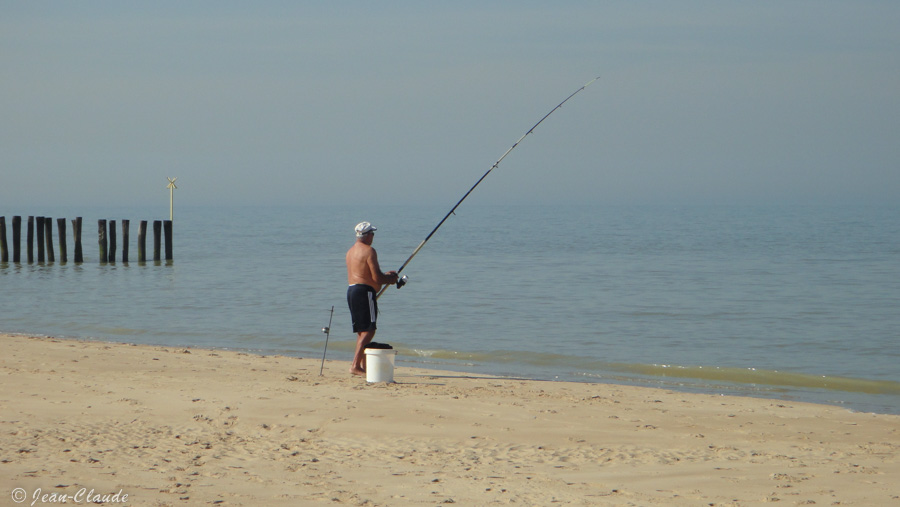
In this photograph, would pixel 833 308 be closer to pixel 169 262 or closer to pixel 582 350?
pixel 582 350

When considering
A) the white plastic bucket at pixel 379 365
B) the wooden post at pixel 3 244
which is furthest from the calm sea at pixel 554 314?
the white plastic bucket at pixel 379 365

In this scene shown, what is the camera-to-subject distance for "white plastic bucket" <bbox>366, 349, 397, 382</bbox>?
7738 mm

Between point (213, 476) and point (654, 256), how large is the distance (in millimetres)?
26786

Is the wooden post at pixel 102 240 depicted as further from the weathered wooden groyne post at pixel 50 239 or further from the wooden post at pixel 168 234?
the wooden post at pixel 168 234

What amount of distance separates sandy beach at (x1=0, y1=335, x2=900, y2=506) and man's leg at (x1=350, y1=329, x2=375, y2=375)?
19 centimetres

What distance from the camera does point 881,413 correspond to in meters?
8.00

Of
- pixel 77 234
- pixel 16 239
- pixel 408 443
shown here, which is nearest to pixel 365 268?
pixel 408 443

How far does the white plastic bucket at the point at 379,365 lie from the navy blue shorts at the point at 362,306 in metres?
0.23

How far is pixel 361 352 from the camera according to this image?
8070mm

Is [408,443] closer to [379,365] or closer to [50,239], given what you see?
[379,365]

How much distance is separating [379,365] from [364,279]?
815 mm

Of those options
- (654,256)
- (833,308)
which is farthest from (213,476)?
(654,256)

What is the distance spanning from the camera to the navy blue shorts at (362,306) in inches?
299

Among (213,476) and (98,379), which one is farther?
(98,379)
